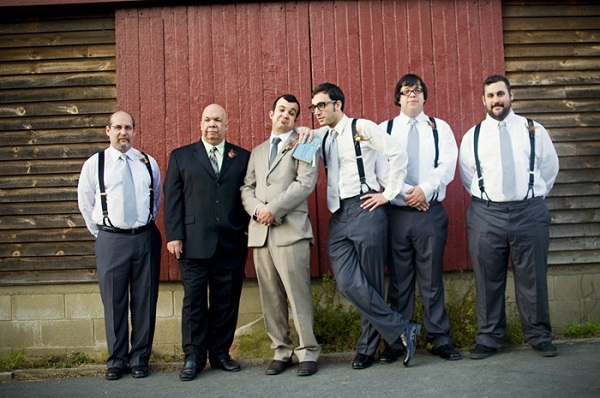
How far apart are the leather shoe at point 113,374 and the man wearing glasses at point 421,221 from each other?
6.66ft

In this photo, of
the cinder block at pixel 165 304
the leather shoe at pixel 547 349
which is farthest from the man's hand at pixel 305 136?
the leather shoe at pixel 547 349

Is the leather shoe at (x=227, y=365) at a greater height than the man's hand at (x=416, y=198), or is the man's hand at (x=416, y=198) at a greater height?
the man's hand at (x=416, y=198)

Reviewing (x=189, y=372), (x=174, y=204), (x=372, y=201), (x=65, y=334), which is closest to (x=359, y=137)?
(x=372, y=201)

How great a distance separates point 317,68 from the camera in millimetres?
5906

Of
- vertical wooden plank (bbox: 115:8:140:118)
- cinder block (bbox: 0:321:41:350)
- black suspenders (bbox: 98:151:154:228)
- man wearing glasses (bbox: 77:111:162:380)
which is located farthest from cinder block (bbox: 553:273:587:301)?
cinder block (bbox: 0:321:41:350)

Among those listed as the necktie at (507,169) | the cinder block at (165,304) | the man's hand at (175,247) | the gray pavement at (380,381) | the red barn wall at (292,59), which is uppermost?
the red barn wall at (292,59)

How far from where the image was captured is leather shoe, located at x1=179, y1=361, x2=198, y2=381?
475cm

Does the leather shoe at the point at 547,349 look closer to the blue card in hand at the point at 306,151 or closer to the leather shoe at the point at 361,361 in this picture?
the leather shoe at the point at 361,361

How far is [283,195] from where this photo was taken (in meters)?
4.77

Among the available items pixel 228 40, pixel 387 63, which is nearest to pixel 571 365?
pixel 387 63

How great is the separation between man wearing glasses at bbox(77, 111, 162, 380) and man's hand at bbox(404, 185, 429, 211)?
2049 mm

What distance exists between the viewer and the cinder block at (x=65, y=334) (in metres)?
5.89

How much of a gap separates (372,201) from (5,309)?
142 inches

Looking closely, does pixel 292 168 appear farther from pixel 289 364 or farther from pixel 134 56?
pixel 134 56
